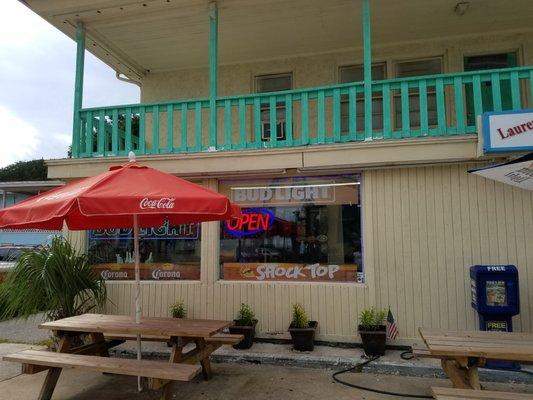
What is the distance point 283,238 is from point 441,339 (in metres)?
2.98

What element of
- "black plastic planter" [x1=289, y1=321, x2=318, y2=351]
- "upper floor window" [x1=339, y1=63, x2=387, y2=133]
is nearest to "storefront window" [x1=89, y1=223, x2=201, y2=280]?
"black plastic planter" [x1=289, y1=321, x2=318, y2=351]

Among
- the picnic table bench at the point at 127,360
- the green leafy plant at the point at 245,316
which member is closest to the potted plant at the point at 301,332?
the green leafy plant at the point at 245,316

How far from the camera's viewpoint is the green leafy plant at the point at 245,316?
639 cm

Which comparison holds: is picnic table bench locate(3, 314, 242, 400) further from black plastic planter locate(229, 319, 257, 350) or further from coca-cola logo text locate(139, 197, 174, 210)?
coca-cola logo text locate(139, 197, 174, 210)

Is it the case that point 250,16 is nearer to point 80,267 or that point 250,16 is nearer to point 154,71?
point 154,71

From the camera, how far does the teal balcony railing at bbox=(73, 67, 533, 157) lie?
614 cm

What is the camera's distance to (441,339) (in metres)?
4.38

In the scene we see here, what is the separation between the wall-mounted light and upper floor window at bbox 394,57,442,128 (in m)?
0.96

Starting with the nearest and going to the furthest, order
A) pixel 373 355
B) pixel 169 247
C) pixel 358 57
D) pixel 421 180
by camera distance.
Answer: pixel 373 355
pixel 421 180
pixel 169 247
pixel 358 57

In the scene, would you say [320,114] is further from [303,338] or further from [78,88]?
[78,88]

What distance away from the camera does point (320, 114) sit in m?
6.54

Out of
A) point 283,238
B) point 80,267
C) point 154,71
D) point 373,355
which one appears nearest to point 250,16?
point 154,71

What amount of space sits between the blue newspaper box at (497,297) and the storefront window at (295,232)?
1577 mm

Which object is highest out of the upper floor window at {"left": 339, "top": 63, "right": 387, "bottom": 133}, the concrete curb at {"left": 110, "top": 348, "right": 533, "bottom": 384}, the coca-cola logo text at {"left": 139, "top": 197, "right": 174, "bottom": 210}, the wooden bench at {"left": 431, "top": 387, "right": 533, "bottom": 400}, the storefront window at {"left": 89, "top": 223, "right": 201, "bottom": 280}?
the upper floor window at {"left": 339, "top": 63, "right": 387, "bottom": 133}
